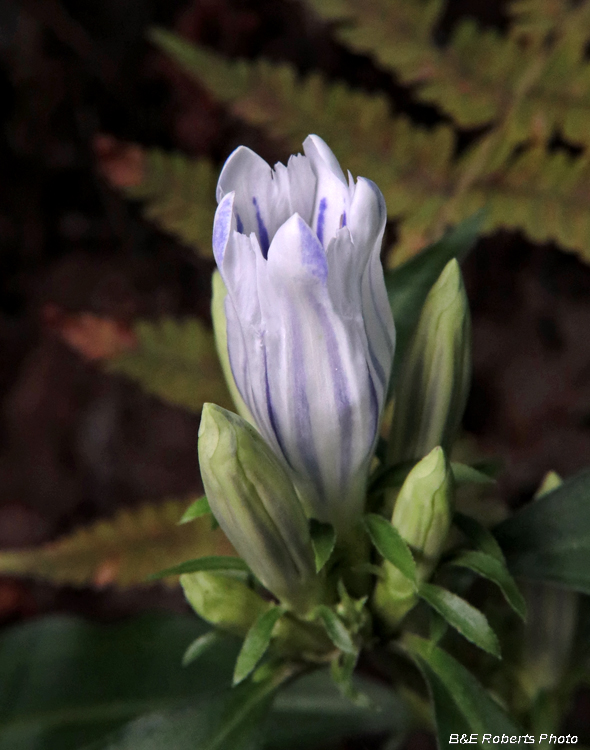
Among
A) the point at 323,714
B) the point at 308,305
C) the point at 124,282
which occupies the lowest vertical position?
the point at 124,282

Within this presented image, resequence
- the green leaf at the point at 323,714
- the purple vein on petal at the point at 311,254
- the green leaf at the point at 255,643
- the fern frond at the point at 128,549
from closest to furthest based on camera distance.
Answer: the purple vein on petal at the point at 311,254, the green leaf at the point at 255,643, the green leaf at the point at 323,714, the fern frond at the point at 128,549

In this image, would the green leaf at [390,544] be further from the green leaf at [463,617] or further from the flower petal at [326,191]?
the flower petal at [326,191]

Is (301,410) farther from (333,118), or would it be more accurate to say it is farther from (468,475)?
(333,118)

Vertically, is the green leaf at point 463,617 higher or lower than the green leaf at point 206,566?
higher

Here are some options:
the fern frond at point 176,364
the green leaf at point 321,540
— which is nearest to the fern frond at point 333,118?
the fern frond at point 176,364

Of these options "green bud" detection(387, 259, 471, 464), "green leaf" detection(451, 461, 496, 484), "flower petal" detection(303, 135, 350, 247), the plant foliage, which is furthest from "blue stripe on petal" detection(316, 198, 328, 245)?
the plant foliage

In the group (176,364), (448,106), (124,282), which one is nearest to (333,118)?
(448,106)
